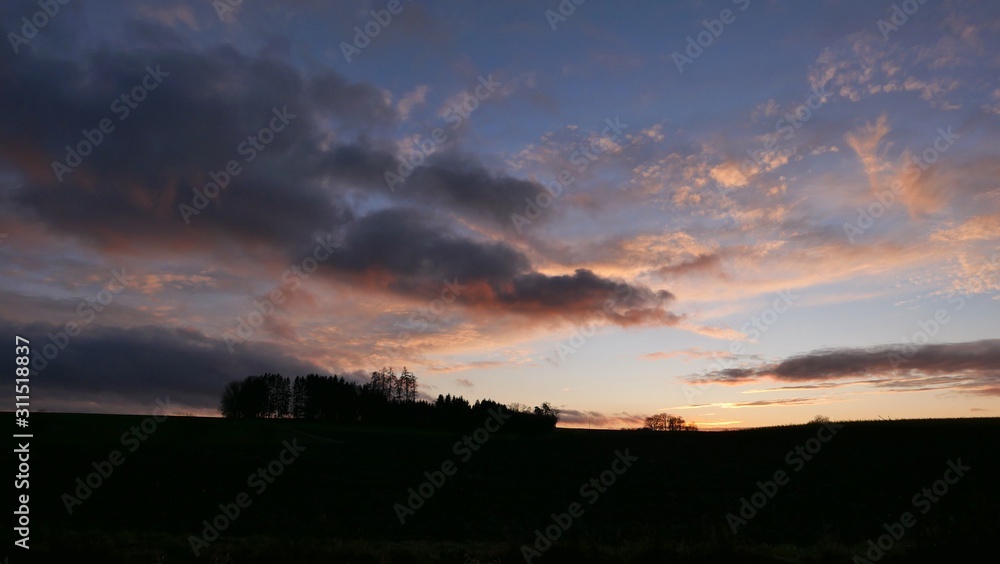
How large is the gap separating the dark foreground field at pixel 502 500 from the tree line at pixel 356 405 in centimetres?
5384

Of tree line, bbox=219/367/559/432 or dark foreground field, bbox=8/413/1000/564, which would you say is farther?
tree line, bbox=219/367/559/432

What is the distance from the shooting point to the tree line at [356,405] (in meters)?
112

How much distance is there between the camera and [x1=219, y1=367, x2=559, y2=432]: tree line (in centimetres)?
A: 11206

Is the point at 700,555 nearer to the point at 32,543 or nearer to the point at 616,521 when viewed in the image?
the point at 616,521

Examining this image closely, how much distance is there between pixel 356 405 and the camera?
137125mm

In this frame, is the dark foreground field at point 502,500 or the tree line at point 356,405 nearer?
the dark foreground field at point 502,500

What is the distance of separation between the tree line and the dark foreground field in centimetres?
5384

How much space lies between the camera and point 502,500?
110 feet

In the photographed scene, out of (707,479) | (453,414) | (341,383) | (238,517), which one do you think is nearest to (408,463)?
(238,517)

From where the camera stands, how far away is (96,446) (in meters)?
39.4

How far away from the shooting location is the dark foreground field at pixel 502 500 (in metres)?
16.6

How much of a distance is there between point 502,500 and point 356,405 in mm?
110341

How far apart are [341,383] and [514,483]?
374 feet

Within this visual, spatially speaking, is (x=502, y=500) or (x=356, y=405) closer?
(x=502, y=500)
